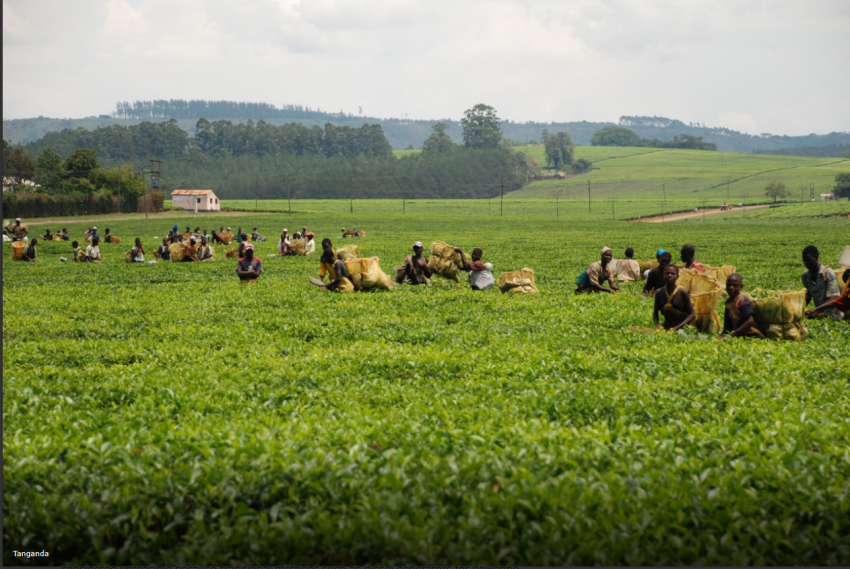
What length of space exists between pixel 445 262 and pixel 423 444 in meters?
17.1

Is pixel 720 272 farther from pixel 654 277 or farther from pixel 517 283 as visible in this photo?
pixel 517 283

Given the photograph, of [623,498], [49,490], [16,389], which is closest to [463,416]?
[623,498]

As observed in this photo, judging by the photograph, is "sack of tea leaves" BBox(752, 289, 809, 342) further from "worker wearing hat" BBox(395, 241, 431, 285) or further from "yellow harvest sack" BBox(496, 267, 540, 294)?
"worker wearing hat" BBox(395, 241, 431, 285)

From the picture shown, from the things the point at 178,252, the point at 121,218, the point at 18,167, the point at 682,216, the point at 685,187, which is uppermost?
the point at 18,167

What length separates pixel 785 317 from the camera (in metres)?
15.1

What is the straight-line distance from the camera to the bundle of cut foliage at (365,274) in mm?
23188

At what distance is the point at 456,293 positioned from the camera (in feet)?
73.2

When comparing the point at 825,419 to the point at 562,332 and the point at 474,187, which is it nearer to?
the point at 562,332

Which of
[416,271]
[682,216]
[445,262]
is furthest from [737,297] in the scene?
[682,216]

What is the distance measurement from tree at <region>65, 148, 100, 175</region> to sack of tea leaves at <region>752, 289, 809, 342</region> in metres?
119

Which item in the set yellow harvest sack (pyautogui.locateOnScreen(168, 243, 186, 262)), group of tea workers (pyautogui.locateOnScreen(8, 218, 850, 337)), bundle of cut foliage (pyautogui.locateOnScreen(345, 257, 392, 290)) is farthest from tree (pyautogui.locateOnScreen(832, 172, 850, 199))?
bundle of cut foliage (pyautogui.locateOnScreen(345, 257, 392, 290))

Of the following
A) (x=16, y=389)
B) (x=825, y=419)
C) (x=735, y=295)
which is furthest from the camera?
(x=735, y=295)

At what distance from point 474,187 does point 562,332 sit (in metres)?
183

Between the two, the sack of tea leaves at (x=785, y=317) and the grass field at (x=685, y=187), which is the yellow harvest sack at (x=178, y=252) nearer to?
the sack of tea leaves at (x=785, y=317)
